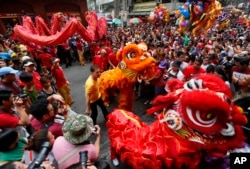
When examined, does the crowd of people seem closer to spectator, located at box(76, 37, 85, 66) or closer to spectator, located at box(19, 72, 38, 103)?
spectator, located at box(19, 72, 38, 103)

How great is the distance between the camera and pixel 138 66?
4.26 metres

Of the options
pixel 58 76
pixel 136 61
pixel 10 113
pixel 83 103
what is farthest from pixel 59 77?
pixel 10 113

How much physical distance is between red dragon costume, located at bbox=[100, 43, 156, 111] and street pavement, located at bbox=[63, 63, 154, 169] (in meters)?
0.69

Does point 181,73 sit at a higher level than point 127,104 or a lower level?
higher

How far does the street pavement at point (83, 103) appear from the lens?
4.34 metres

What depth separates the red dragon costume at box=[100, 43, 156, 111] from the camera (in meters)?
4.29

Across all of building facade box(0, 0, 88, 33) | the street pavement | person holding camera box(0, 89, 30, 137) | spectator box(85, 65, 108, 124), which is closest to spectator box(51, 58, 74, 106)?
the street pavement

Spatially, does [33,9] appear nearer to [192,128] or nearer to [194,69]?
[194,69]

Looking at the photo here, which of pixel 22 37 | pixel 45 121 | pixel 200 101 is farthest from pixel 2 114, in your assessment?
pixel 22 37

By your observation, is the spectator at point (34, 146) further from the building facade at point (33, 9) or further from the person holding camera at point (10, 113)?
the building facade at point (33, 9)

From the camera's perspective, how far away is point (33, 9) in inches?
789

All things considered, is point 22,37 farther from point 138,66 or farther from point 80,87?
point 138,66

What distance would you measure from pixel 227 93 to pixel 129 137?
1.31 m

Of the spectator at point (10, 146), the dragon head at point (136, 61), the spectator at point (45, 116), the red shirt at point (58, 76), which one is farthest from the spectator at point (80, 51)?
the spectator at point (10, 146)
